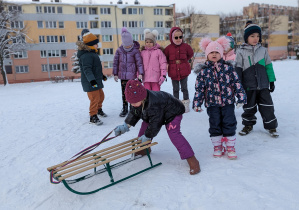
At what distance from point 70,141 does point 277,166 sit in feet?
11.6

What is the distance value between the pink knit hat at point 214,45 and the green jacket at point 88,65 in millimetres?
2668

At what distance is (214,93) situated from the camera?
11.0 feet

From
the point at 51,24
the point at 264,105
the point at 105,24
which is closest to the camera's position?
the point at 264,105

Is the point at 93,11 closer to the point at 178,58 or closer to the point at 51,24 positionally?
the point at 51,24

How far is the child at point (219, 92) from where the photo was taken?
10.9ft

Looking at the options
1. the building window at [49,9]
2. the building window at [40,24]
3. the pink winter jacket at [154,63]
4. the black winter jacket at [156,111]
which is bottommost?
the black winter jacket at [156,111]

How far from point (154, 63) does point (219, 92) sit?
97.4 inches

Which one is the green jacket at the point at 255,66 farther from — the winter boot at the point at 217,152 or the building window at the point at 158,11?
the building window at the point at 158,11

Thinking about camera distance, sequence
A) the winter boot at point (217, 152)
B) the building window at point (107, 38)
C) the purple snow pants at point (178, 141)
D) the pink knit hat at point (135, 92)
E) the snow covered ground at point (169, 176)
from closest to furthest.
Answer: the snow covered ground at point (169, 176) → the pink knit hat at point (135, 92) → the purple snow pants at point (178, 141) → the winter boot at point (217, 152) → the building window at point (107, 38)

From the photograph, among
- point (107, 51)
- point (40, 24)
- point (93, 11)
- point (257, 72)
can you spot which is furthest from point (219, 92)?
point (93, 11)

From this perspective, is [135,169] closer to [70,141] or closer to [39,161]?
[39,161]

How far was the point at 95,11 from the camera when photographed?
3819cm


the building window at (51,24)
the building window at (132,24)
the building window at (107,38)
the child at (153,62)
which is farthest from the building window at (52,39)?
the child at (153,62)

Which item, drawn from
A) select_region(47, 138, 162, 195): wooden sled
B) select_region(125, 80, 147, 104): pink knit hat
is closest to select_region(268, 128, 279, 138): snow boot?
select_region(47, 138, 162, 195): wooden sled
